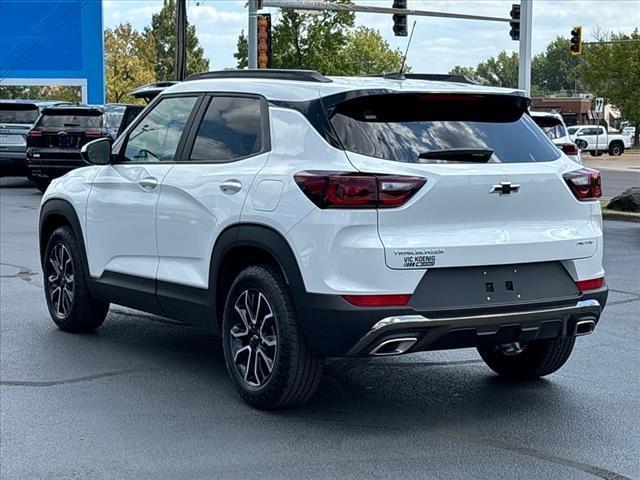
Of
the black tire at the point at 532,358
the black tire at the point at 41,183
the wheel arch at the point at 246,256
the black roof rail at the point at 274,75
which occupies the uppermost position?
the black roof rail at the point at 274,75

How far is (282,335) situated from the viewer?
18.0 feet

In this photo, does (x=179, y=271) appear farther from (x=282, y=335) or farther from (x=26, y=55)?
(x=26, y=55)

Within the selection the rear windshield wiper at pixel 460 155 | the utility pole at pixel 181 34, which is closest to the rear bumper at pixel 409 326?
the rear windshield wiper at pixel 460 155

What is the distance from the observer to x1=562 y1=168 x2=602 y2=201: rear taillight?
18.9 feet

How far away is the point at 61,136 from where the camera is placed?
21.2m

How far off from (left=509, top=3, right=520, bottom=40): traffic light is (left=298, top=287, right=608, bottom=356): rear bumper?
90.6 feet

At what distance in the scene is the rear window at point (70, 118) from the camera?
21344 millimetres

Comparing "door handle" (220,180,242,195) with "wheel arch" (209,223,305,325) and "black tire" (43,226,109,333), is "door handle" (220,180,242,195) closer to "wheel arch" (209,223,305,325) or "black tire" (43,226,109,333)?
"wheel arch" (209,223,305,325)

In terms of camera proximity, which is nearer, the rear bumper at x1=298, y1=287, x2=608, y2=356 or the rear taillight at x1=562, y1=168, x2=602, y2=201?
the rear bumper at x1=298, y1=287, x2=608, y2=356

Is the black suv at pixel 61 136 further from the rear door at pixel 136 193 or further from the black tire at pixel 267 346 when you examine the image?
the black tire at pixel 267 346

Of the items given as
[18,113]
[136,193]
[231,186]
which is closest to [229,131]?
[231,186]

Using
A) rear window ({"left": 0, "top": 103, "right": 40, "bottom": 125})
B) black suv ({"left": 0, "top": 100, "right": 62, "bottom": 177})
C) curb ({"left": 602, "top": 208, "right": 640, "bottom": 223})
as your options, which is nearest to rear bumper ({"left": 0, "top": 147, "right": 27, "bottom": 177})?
black suv ({"left": 0, "top": 100, "right": 62, "bottom": 177})

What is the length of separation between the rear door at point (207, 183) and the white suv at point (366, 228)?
1cm

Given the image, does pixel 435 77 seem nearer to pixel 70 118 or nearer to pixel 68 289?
pixel 68 289
